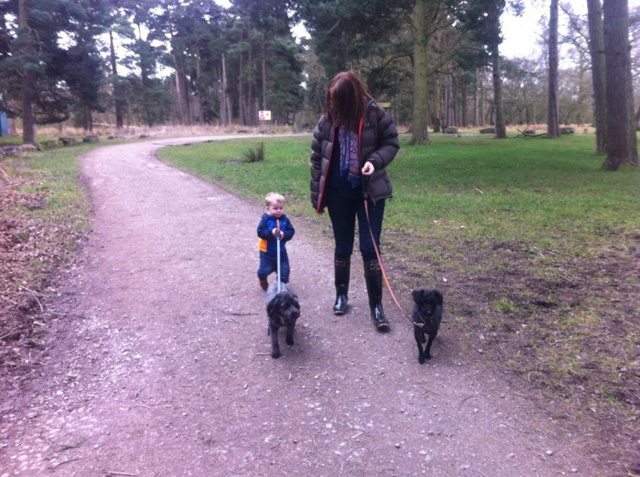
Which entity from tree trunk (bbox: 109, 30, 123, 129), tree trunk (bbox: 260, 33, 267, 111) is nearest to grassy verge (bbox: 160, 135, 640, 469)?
tree trunk (bbox: 109, 30, 123, 129)

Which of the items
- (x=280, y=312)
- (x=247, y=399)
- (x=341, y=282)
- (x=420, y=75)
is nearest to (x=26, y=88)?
(x=420, y=75)

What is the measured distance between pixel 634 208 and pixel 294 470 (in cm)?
810

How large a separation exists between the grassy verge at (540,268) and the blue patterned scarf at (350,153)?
153 cm

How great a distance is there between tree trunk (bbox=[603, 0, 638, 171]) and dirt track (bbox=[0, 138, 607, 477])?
10497 mm

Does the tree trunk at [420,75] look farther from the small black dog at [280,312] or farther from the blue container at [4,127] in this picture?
the blue container at [4,127]

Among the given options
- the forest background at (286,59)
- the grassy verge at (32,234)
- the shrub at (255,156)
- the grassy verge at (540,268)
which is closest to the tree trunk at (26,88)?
the forest background at (286,59)

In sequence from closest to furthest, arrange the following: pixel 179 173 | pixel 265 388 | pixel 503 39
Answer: pixel 265 388, pixel 179 173, pixel 503 39

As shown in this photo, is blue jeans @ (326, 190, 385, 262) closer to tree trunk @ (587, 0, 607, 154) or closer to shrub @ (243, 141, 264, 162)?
shrub @ (243, 141, 264, 162)

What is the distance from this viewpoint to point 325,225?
7809 mm

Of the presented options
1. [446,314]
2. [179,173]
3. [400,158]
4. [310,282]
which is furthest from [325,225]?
[400,158]

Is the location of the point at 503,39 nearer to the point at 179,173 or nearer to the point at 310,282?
the point at 179,173

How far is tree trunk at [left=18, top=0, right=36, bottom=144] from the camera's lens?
22.0 m

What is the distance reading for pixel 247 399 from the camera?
3.18 metres

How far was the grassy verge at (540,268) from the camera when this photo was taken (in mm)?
3248
